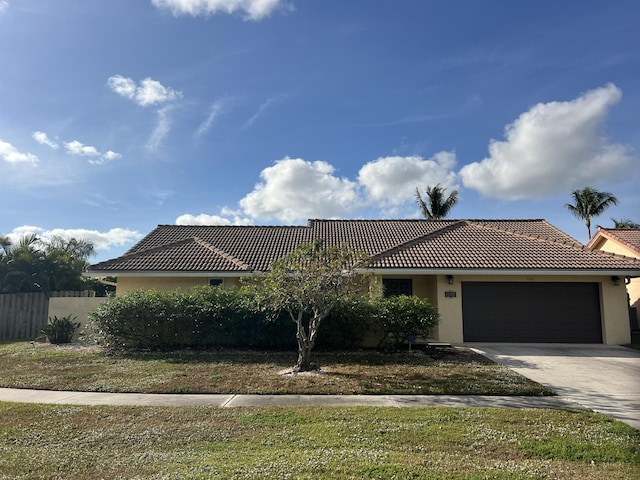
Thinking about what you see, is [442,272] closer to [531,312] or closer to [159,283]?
[531,312]

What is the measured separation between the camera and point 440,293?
49.6 feet

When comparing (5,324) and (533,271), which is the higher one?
(533,271)

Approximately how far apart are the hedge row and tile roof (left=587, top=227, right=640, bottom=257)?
14974mm

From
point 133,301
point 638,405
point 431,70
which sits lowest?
point 638,405

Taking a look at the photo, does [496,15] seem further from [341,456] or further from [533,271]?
[341,456]

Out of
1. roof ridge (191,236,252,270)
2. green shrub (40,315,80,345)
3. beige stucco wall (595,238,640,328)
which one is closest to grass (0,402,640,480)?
green shrub (40,315,80,345)

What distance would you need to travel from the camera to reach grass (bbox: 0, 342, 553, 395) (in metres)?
7.98

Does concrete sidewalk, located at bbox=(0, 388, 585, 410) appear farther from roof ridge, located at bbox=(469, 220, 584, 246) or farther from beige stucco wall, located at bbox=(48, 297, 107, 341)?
roof ridge, located at bbox=(469, 220, 584, 246)

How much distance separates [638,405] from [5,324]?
20.9 meters

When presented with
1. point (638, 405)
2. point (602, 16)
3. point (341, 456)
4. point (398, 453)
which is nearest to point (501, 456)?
point (398, 453)

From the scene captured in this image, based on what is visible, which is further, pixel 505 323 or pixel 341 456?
pixel 505 323

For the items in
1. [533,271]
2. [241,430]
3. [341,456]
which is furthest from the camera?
[533,271]

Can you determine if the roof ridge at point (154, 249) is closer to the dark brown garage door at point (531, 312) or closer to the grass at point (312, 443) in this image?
the grass at point (312, 443)

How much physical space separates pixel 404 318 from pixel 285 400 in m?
5.85
